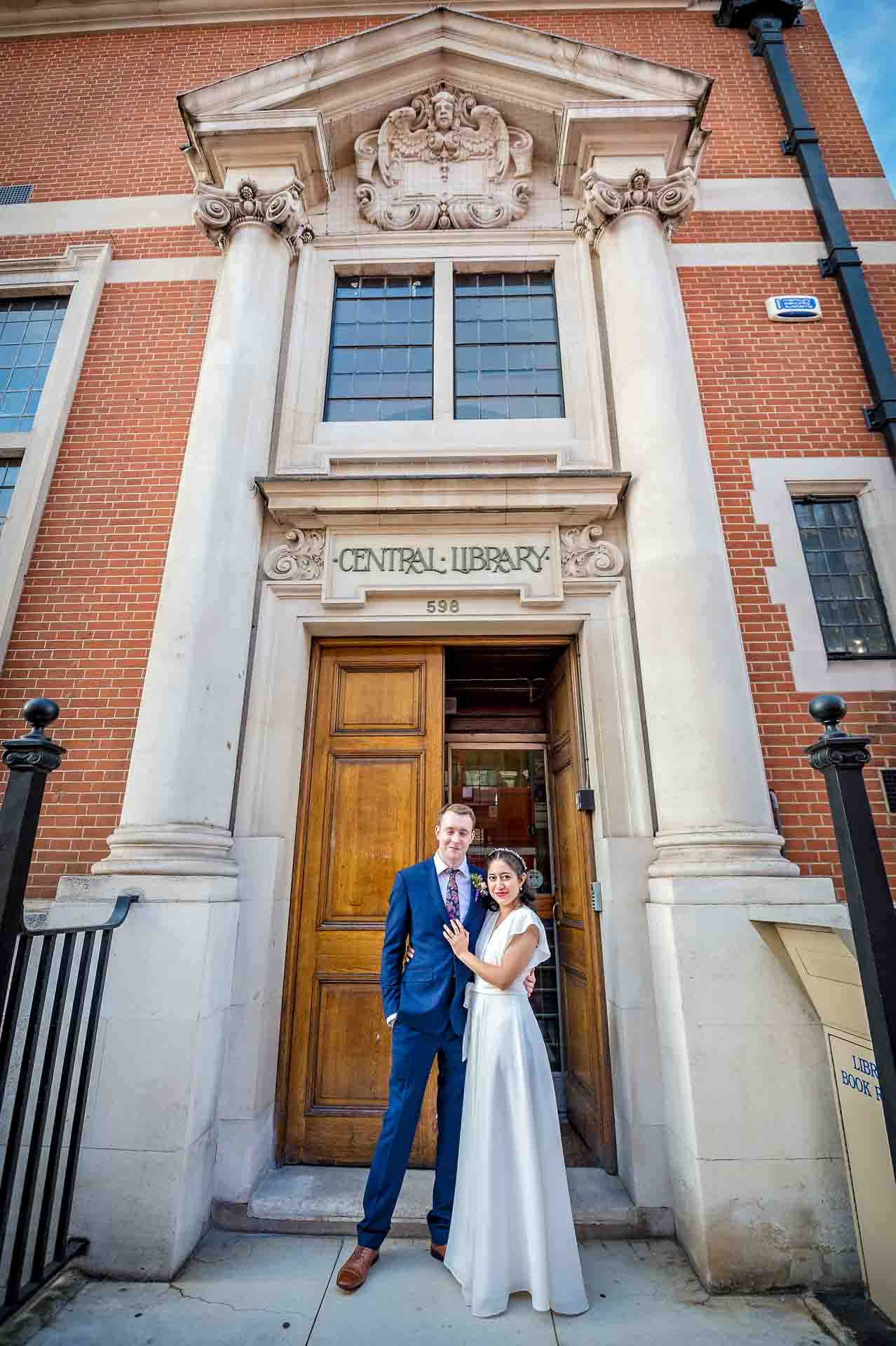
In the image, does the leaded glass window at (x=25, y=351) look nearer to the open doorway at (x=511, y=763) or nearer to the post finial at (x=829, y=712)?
the open doorway at (x=511, y=763)

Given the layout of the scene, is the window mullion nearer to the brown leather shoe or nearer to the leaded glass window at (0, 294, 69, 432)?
the leaded glass window at (0, 294, 69, 432)

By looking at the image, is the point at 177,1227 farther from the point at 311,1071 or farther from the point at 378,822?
the point at 378,822

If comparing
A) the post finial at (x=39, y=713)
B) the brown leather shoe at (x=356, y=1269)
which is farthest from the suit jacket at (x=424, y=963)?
the post finial at (x=39, y=713)

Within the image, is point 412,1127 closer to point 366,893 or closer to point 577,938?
point 366,893

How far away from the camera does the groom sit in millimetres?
2973

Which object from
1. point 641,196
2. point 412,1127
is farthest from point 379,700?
point 641,196

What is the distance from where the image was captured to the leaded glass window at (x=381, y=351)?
18.1ft

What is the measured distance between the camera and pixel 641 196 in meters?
5.39

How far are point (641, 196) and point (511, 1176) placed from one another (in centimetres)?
687

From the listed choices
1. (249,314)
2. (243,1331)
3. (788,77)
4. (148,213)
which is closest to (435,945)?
(243,1331)

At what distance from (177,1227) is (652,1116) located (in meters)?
2.51

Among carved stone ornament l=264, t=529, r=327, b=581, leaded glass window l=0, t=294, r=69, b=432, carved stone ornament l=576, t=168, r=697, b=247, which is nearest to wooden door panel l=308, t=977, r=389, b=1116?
carved stone ornament l=264, t=529, r=327, b=581

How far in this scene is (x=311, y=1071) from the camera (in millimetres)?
4105

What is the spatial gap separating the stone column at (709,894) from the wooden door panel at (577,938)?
484mm
